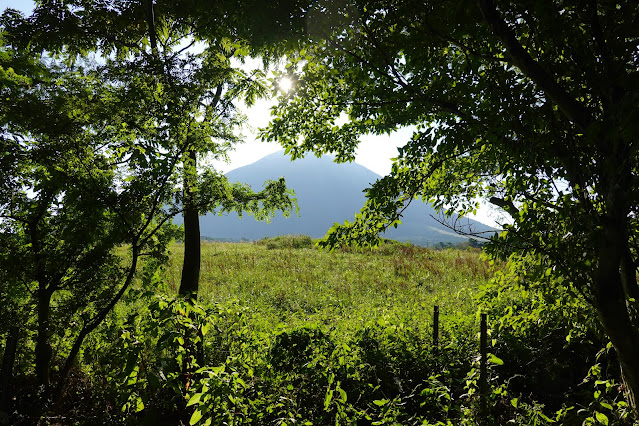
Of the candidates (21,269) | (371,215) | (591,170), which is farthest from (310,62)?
(21,269)

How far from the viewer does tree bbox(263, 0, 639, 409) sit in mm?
2170

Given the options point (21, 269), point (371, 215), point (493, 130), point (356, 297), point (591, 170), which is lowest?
point (356, 297)

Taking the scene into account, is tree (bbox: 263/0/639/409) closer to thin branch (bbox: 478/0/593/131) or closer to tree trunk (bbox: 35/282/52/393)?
thin branch (bbox: 478/0/593/131)

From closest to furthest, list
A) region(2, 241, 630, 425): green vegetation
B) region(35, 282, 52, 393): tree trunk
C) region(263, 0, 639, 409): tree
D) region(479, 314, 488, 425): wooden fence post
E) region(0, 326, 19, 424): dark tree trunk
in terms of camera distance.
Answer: region(263, 0, 639, 409): tree → region(2, 241, 630, 425): green vegetation → region(0, 326, 19, 424): dark tree trunk → region(479, 314, 488, 425): wooden fence post → region(35, 282, 52, 393): tree trunk

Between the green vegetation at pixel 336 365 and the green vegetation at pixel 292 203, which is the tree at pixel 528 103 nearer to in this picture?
the green vegetation at pixel 292 203

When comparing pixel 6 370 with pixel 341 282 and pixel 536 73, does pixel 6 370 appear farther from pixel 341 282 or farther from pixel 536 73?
pixel 341 282

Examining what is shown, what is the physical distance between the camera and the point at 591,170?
95.7 inches

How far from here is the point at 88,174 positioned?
432 centimetres

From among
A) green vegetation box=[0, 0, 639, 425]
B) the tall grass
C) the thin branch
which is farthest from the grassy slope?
the thin branch

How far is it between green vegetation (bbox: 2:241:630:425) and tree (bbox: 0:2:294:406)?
0.68 meters

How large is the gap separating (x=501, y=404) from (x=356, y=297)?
7720 mm

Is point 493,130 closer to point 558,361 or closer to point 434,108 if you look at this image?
point 434,108

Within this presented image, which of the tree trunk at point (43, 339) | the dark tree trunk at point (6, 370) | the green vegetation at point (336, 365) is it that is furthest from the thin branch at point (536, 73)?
the tree trunk at point (43, 339)

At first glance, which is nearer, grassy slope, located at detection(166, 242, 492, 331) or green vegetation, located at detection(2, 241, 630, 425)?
green vegetation, located at detection(2, 241, 630, 425)
